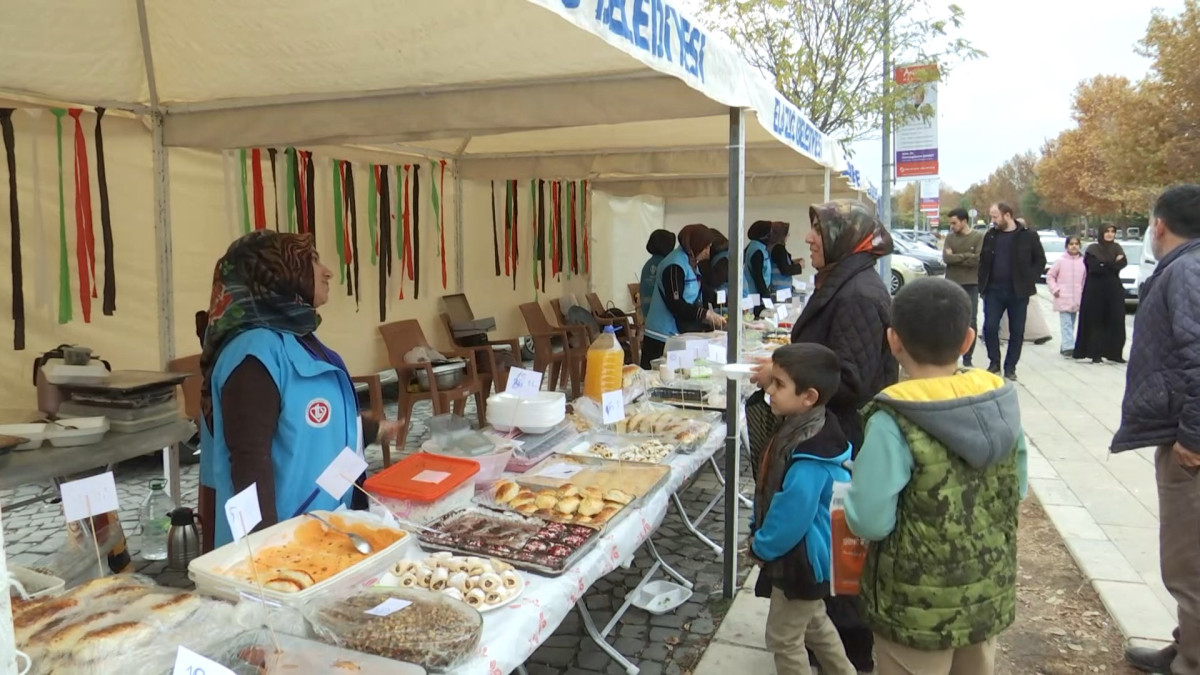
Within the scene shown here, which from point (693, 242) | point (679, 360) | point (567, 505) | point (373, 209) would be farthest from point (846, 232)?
point (373, 209)

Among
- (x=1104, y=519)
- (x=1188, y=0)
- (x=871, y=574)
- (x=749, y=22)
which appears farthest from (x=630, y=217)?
(x=1188, y=0)

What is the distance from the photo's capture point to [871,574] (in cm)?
193

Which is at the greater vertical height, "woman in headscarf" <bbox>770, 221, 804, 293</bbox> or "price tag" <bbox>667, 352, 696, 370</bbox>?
"woman in headscarf" <bbox>770, 221, 804, 293</bbox>

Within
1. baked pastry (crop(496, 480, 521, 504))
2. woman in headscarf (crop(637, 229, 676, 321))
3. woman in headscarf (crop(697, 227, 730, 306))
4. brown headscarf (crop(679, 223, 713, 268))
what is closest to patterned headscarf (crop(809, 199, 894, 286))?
baked pastry (crop(496, 480, 521, 504))

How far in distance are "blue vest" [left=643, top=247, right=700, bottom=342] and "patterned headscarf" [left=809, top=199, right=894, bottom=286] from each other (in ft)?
9.45

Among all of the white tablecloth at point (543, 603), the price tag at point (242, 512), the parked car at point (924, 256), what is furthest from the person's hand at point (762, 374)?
the parked car at point (924, 256)

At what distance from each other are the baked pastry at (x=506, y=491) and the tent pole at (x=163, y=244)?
2585 millimetres

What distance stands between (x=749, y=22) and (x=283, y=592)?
33.4 feet

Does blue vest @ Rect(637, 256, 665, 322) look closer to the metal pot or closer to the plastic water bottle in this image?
the metal pot

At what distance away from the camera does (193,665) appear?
1124mm

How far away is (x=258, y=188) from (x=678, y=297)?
3006mm

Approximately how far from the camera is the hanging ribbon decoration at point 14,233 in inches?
150

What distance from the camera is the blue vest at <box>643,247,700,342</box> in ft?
18.8

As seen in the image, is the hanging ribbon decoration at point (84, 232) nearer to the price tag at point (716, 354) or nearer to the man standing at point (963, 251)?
the price tag at point (716, 354)
